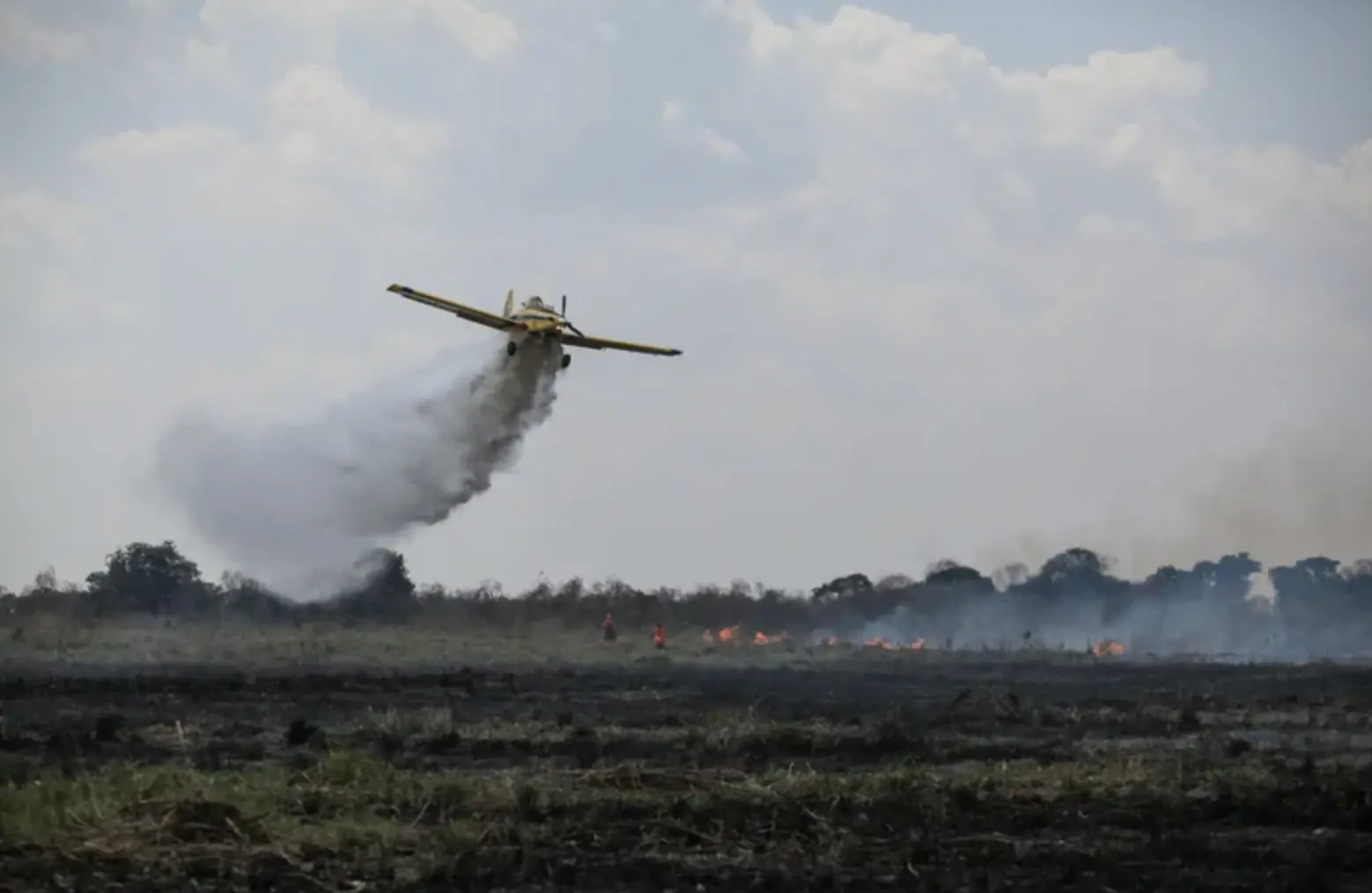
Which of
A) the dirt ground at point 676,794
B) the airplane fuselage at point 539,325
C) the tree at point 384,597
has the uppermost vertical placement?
the airplane fuselage at point 539,325

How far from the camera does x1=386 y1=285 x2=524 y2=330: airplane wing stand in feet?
184

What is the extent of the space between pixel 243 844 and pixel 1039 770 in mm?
11118

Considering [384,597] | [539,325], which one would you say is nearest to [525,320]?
Answer: [539,325]

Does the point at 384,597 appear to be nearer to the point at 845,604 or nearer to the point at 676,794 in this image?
the point at 845,604

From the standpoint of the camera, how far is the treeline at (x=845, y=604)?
77.8 metres

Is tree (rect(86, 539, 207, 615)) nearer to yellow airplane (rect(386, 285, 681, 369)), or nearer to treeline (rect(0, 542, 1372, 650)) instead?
treeline (rect(0, 542, 1372, 650))

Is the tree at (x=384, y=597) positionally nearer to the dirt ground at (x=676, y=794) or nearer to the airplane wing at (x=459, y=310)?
the airplane wing at (x=459, y=310)

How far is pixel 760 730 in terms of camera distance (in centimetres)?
3011

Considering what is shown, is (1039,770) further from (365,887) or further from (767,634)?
(767,634)

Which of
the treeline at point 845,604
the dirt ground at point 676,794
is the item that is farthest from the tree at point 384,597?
the dirt ground at point 676,794

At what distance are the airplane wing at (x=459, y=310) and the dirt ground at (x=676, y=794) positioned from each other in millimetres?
20146

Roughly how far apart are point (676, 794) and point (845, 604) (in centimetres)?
6914

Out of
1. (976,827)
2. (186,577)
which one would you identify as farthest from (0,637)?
(976,827)

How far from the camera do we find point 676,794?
23.2 m
